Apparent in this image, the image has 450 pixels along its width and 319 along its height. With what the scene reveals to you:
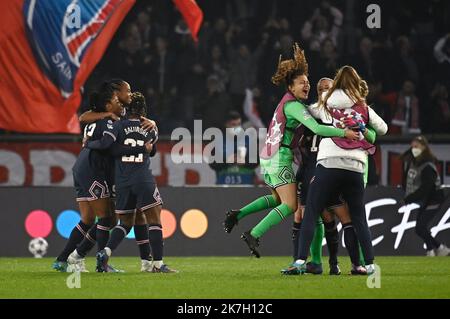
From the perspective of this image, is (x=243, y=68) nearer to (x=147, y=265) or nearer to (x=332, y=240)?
(x=147, y=265)

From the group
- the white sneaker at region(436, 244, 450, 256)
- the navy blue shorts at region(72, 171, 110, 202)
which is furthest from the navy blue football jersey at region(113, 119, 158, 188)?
the white sneaker at region(436, 244, 450, 256)

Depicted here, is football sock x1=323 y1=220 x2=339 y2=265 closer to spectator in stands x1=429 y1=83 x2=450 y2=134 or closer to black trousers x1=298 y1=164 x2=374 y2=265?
black trousers x1=298 y1=164 x2=374 y2=265

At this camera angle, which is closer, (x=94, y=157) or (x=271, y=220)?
(x=271, y=220)

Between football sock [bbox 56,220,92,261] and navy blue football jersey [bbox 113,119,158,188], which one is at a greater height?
navy blue football jersey [bbox 113,119,158,188]

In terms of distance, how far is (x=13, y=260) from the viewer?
1520 cm

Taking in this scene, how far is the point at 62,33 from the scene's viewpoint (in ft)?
57.8

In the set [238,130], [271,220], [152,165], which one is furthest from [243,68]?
[271,220]

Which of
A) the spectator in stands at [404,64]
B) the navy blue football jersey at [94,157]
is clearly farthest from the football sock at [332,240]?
the spectator in stands at [404,64]

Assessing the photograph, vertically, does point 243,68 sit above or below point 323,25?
below

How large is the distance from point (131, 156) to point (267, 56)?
29.3 feet

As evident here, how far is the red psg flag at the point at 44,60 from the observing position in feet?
57.5

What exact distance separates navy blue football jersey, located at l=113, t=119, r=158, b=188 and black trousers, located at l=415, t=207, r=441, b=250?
5.53 metres

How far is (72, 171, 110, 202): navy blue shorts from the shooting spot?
12188mm

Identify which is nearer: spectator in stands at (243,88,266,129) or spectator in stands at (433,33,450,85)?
spectator in stands at (243,88,266,129)
